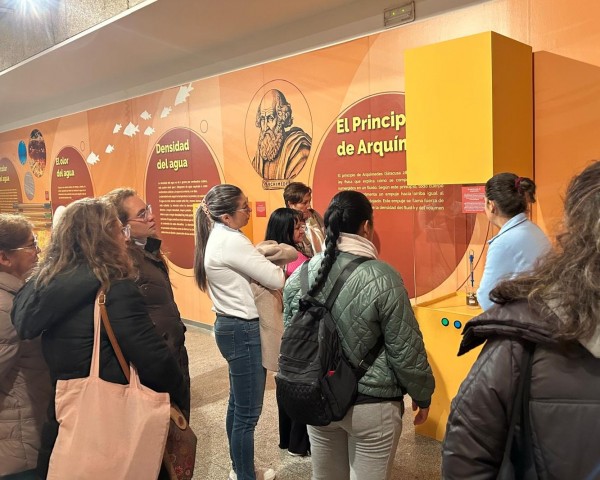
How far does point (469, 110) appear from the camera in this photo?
3041 millimetres

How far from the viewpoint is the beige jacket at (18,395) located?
6.41 feet

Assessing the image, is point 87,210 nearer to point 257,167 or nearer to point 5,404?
point 5,404

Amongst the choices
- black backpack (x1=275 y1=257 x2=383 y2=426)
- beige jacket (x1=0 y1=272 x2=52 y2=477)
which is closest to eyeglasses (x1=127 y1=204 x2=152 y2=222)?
beige jacket (x1=0 y1=272 x2=52 y2=477)

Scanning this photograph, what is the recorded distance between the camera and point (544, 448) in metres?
0.97

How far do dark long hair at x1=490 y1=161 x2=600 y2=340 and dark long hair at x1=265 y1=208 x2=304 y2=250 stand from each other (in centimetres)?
186

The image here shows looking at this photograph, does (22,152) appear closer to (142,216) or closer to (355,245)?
(142,216)

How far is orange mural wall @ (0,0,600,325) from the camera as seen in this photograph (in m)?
3.29

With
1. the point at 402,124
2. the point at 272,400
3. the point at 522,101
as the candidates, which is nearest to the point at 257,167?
the point at 402,124

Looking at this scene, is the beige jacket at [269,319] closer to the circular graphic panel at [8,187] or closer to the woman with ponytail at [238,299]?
the woman with ponytail at [238,299]

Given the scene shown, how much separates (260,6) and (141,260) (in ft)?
9.35

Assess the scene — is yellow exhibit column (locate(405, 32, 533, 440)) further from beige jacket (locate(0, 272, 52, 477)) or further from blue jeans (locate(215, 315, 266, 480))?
beige jacket (locate(0, 272, 52, 477))

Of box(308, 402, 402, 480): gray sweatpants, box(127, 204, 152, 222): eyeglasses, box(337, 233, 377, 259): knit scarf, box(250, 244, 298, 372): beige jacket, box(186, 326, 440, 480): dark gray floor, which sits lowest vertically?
box(186, 326, 440, 480): dark gray floor

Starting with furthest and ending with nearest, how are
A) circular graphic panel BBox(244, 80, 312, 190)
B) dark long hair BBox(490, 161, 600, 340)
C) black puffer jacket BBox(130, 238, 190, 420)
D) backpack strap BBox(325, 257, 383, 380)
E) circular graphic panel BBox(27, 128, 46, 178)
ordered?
circular graphic panel BBox(27, 128, 46, 178) → circular graphic panel BBox(244, 80, 312, 190) → black puffer jacket BBox(130, 238, 190, 420) → backpack strap BBox(325, 257, 383, 380) → dark long hair BBox(490, 161, 600, 340)

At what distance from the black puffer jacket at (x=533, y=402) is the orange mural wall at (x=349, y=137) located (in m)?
0.29
